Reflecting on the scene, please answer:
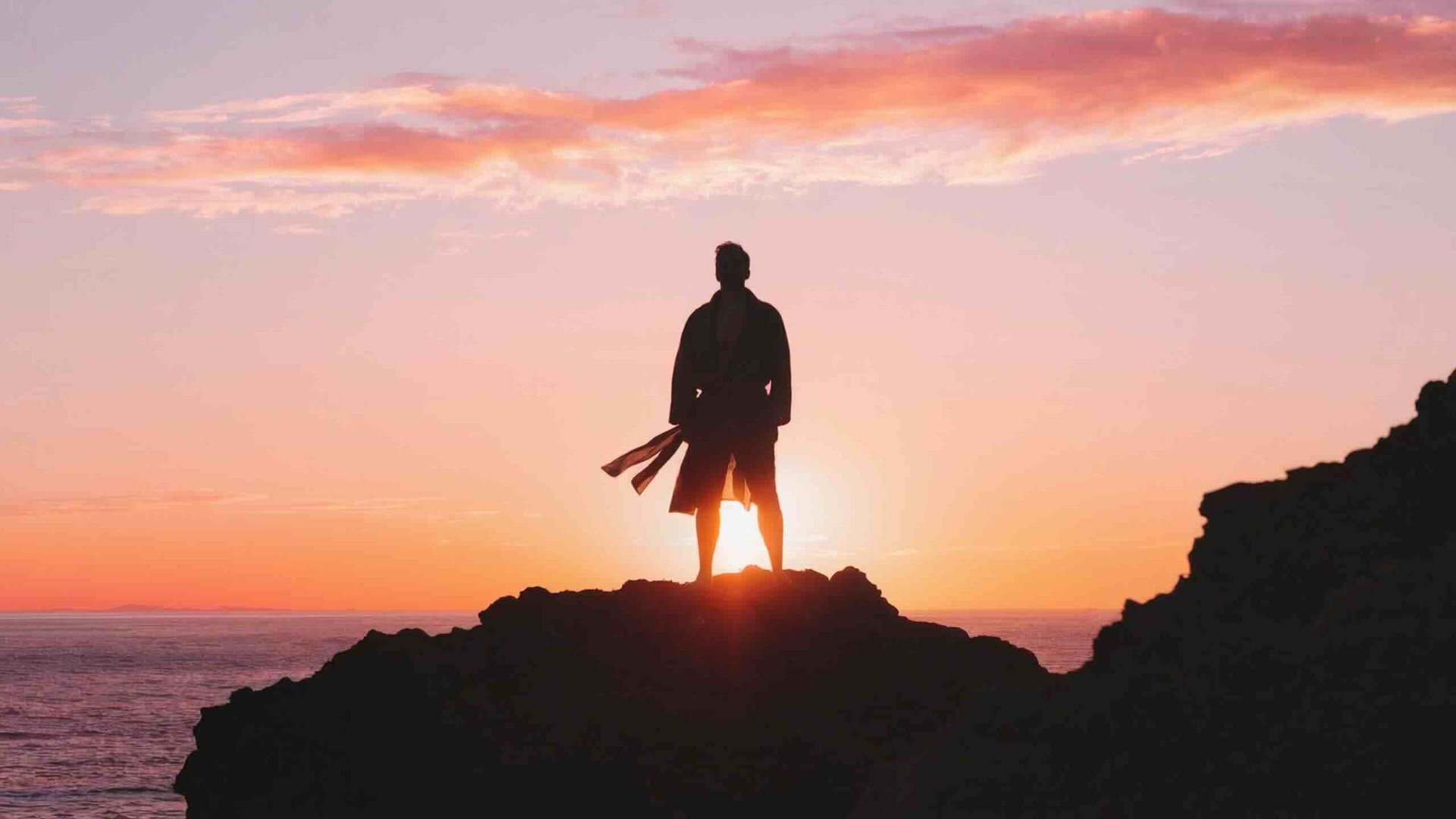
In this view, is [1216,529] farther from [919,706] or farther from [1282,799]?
[919,706]

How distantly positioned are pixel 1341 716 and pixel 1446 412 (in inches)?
98.6

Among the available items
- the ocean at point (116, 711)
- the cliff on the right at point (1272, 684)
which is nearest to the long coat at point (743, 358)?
the cliff on the right at point (1272, 684)

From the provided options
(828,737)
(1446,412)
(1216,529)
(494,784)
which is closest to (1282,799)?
(1216,529)

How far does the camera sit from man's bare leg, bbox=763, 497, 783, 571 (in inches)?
487

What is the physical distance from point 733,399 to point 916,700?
277 cm

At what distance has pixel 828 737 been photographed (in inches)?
412

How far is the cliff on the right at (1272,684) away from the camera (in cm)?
609

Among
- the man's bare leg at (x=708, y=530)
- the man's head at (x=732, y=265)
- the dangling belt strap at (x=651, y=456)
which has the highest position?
the man's head at (x=732, y=265)

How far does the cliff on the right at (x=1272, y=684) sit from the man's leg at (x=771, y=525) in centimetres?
352

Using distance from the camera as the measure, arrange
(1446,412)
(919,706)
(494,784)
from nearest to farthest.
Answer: (1446,412)
(494,784)
(919,706)

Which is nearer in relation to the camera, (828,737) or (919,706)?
(828,737)

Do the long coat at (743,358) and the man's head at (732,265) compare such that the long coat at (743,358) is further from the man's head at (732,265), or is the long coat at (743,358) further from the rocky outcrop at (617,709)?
the rocky outcrop at (617,709)

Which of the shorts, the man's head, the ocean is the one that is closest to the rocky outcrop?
the shorts

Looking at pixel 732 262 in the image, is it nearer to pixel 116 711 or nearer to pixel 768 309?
pixel 768 309
